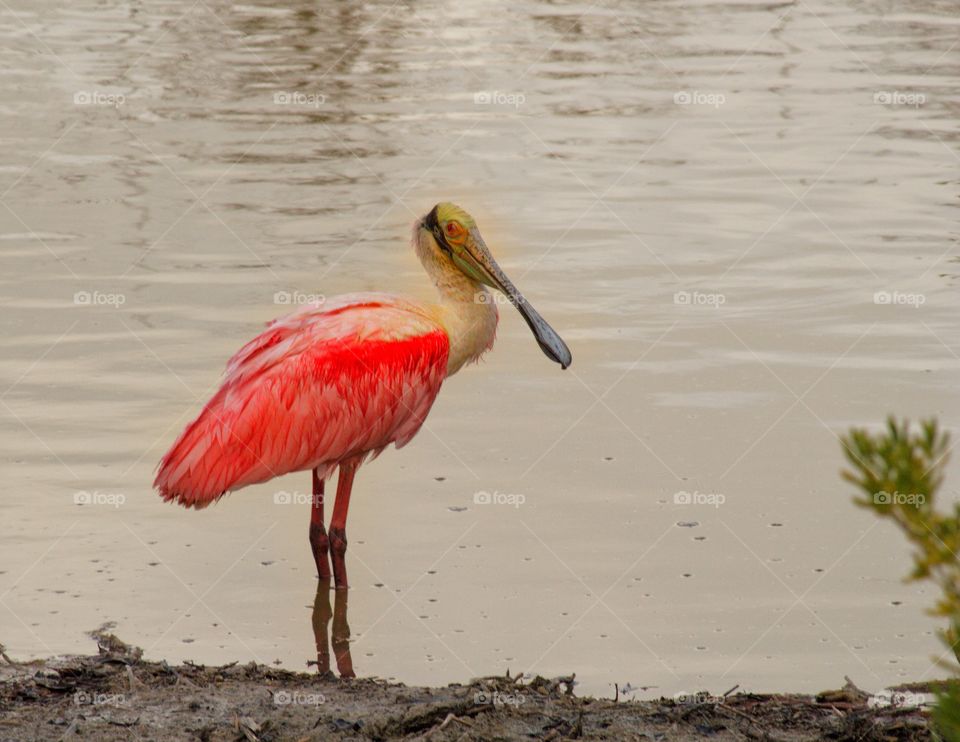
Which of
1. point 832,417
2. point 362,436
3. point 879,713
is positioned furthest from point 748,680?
point 832,417

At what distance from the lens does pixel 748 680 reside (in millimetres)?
6262

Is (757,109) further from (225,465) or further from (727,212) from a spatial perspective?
(225,465)

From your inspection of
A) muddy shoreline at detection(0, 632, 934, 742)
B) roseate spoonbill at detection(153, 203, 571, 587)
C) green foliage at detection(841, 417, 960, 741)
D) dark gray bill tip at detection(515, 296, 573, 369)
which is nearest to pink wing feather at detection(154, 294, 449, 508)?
roseate spoonbill at detection(153, 203, 571, 587)

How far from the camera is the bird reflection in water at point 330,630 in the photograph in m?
6.50

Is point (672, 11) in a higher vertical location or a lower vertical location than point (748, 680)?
lower

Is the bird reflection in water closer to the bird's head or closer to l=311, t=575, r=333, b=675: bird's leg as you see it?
l=311, t=575, r=333, b=675: bird's leg

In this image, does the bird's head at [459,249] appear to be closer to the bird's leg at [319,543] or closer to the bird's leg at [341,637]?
the bird's leg at [319,543]

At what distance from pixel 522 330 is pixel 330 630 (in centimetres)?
373

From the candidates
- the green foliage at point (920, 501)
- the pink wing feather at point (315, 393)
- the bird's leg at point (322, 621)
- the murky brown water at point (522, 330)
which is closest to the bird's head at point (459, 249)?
the pink wing feather at point (315, 393)

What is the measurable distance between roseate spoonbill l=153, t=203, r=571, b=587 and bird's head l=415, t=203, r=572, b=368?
0.08 metres

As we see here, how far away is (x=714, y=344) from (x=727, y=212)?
297 centimetres

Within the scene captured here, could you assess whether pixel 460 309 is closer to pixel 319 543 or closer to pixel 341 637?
pixel 319 543

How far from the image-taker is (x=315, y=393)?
23.1 feet

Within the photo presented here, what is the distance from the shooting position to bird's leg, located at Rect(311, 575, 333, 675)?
6.52 meters
